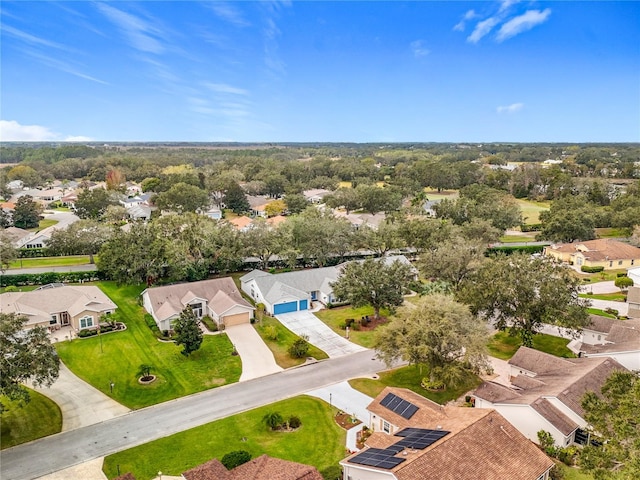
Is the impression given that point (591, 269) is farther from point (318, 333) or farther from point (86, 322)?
point (86, 322)

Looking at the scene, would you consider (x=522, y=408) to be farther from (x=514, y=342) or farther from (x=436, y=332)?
(x=514, y=342)

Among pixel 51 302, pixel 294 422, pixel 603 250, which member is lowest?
pixel 294 422

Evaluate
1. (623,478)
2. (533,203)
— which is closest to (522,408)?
(623,478)

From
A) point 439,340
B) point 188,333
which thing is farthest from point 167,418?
point 439,340

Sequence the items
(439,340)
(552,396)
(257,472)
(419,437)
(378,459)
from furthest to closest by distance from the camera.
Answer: (439,340) < (552,396) < (419,437) < (257,472) < (378,459)

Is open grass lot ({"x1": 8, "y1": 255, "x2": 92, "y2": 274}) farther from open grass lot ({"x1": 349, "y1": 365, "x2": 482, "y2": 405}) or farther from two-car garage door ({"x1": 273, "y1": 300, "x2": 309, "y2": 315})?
open grass lot ({"x1": 349, "y1": 365, "x2": 482, "y2": 405})

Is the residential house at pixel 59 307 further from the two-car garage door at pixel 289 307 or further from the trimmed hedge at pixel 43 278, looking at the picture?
the two-car garage door at pixel 289 307
